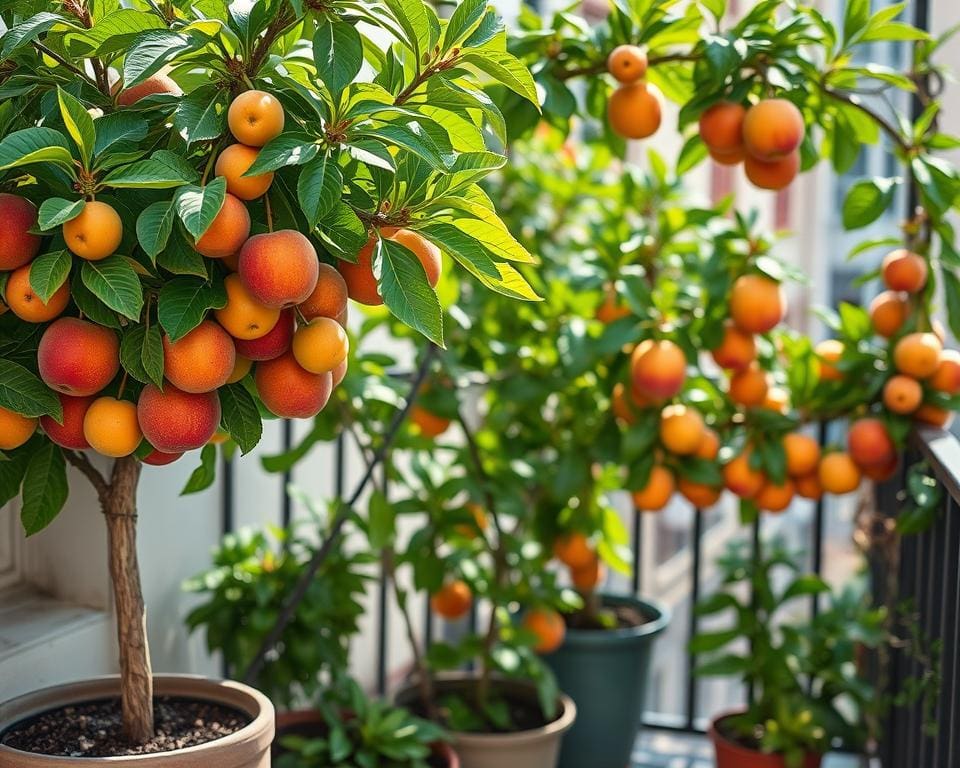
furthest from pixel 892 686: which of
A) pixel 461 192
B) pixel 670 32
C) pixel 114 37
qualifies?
pixel 114 37

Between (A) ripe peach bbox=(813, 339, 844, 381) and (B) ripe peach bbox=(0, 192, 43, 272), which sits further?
(A) ripe peach bbox=(813, 339, 844, 381)

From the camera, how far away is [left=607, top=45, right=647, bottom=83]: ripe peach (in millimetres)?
1520

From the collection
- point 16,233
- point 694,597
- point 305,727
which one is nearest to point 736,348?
point 694,597

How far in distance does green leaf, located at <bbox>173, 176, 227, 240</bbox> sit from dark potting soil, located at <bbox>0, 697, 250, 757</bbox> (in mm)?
579

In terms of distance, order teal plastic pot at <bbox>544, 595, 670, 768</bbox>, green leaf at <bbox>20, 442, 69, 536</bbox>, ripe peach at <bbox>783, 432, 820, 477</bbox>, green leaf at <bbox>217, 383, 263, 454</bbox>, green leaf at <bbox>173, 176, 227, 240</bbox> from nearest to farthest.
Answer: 1. green leaf at <bbox>173, 176, 227, 240</bbox>
2. green leaf at <bbox>217, 383, 263, 454</bbox>
3. green leaf at <bbox>20, 442, 69, 536</bbox>
4. ripe peach at <bbox>783, 432, 820, 477</bbox>
5. teal plastic pot at <bbox>544, 595, 670, 768</bbox>

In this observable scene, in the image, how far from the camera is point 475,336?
80.4 inches

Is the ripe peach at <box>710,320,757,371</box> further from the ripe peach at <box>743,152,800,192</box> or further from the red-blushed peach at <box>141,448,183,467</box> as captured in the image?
the red-blushed peach at <box>141,448,183,467</box>

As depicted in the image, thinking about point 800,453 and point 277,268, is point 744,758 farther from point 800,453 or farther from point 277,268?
point 277,268

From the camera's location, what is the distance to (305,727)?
1.85 meters

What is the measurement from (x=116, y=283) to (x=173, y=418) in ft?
0.43

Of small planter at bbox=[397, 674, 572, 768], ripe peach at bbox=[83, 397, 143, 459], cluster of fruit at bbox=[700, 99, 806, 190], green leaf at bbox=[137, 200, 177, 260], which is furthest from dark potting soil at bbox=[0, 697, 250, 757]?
cluster of fruit at bbox=[700, 99, 806, 190]

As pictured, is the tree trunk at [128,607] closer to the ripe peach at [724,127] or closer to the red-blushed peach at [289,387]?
the red-blushed peach at [289,387]

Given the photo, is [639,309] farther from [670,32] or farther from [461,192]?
[461,192]

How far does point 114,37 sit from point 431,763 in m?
1.27
